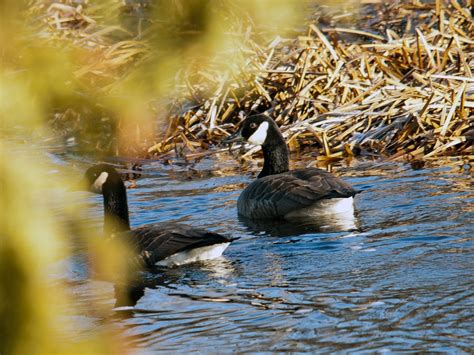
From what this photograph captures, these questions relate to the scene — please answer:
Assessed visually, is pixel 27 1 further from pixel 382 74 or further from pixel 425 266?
pixel 382 74

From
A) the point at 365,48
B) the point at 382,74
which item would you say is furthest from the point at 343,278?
the point at 365,48

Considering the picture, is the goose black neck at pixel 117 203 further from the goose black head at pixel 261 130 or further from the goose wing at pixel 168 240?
the goose black head at pixel 261 130

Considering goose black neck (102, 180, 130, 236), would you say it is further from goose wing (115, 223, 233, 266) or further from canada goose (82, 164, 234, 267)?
goose wing (115, 223, 233, 266)

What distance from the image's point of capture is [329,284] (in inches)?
272

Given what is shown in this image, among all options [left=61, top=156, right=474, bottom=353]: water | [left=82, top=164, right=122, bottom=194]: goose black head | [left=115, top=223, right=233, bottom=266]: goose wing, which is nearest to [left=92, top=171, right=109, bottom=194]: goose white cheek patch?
[left=82, top=164, right=122, bottom=194]: goose black head

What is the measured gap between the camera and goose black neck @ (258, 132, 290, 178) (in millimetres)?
11383

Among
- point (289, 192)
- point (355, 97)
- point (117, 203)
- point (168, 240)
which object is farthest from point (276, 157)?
point (168, 240)

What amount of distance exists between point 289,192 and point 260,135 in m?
1.75

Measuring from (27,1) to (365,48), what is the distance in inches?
520

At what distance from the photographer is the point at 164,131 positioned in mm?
13773

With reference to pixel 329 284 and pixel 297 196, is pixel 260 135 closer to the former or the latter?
pixel 297 196

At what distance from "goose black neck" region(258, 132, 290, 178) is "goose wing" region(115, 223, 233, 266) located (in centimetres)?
320

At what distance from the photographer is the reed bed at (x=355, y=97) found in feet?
40.4

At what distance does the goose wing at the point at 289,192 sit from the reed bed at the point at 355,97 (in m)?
2.12
